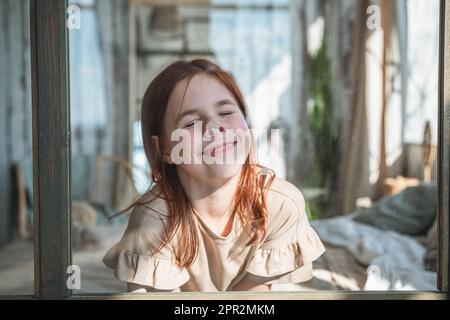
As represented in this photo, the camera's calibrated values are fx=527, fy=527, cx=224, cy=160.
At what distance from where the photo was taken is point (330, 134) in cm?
181

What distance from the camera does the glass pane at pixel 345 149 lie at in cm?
175

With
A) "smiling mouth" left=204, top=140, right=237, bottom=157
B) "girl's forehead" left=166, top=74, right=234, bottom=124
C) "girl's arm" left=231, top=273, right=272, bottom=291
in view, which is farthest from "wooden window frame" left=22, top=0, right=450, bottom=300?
"smiling mouth" left=204, top=140, right=237, bottom=157

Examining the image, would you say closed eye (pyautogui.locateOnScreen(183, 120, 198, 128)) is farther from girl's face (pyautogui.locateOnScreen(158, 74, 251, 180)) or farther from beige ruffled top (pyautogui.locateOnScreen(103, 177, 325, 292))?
beige ruffled top (pyautogui.locateOnScreen(103, 177, 325, 292))

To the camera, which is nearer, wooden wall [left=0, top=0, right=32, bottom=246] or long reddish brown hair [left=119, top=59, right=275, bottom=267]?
long reddish brown hair [left=119, top=59, right=275, bottom=267]

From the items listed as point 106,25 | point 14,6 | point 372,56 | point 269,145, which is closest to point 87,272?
point 269,145

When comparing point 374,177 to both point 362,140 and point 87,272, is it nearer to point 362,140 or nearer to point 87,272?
point 362,140

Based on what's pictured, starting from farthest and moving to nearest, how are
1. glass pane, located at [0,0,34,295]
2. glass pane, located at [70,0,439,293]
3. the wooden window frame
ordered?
glass pane, located at [0,0,34,295] → glass pane, located at [70,0,439,293] → the wooden window frame

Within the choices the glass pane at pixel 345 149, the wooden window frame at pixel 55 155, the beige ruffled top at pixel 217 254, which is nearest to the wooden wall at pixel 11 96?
the glass pane at pixel 345 149

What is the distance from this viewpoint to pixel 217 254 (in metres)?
1.66

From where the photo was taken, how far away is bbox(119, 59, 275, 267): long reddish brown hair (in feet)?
5.40

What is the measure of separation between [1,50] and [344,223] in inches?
88.3

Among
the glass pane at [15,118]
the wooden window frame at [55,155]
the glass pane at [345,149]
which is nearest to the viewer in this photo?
the wooden window frame at [55,155]

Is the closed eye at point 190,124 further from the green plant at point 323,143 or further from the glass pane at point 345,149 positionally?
the green plant at point 323,143

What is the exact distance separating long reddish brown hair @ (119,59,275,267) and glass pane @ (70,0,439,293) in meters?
0.05
